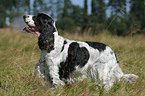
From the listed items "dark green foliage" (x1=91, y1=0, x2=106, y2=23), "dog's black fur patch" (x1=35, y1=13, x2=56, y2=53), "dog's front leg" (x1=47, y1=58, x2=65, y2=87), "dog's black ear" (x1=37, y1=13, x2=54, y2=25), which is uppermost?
"dark green foliage" (x1=91, y1=0, x2=106, y2=23)

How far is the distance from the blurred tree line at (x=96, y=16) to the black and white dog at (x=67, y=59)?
3.44ft

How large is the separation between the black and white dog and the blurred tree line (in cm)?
105

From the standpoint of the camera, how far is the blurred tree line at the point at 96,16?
13.1 feet

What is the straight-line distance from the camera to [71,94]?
1.78 metres

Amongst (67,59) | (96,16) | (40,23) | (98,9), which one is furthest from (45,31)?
(98,9)

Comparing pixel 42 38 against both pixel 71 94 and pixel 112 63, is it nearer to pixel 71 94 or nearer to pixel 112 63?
pixel 71 94

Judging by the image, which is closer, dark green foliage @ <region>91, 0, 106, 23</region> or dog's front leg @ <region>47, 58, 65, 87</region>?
dog's front leg @ <region>47, 58, 65, 87</region>

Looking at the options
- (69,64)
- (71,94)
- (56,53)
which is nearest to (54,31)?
(56,53)

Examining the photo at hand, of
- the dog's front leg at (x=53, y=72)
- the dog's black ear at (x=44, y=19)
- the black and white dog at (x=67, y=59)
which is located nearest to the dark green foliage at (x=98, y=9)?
the black and white dog at (x=67, y=59)

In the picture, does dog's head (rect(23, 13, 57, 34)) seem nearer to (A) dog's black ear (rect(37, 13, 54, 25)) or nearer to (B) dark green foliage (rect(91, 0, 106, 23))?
(A) dog's black ear (rect(37, 13, 54, 25))

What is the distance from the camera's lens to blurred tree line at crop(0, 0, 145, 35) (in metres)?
3.98

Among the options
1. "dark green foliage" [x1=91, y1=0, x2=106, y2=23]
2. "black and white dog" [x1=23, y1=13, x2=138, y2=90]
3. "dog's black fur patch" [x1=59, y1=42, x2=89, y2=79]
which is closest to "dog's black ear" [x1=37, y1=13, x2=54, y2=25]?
"black and white dog" [x1=23, y1=13, x2=138, y2=90]

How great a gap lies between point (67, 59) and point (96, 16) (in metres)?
13.9

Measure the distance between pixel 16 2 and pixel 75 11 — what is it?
2138cm
